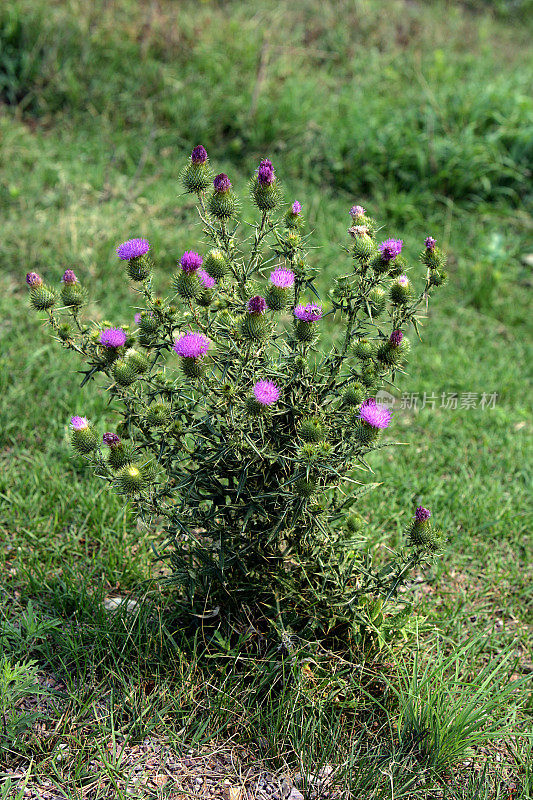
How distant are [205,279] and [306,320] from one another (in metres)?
0.33

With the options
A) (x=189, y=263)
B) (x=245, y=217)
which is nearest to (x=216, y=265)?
(x=189, y=263)

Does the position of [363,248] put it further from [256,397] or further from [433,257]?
[256,397]

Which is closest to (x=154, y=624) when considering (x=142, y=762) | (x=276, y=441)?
(x=142, y=762)

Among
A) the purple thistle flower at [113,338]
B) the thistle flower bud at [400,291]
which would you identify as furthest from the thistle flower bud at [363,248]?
the purple thistle flower at [113,338]

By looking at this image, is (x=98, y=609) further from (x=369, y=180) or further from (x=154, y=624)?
(x=369, y=180)

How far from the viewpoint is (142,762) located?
6.73ft

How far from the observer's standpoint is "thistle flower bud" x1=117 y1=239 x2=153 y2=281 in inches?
81.6

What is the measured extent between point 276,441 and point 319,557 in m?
0.40

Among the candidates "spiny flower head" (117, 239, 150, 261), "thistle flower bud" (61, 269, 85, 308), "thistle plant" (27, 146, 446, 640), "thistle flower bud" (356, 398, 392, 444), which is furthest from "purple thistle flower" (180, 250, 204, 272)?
"thistle flower bud" (356, 398, 392, 444)

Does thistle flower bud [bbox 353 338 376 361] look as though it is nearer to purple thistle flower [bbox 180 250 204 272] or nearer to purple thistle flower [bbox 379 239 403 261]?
purple thistle flower [bbox 379 239 403 261]

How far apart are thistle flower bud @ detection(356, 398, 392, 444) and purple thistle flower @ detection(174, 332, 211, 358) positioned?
47cm

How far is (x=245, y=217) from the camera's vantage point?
16.8 feet

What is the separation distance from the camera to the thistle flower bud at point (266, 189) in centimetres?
202

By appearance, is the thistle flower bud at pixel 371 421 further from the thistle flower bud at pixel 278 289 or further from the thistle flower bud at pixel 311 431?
the thistle flower bud at pixel 278 289
